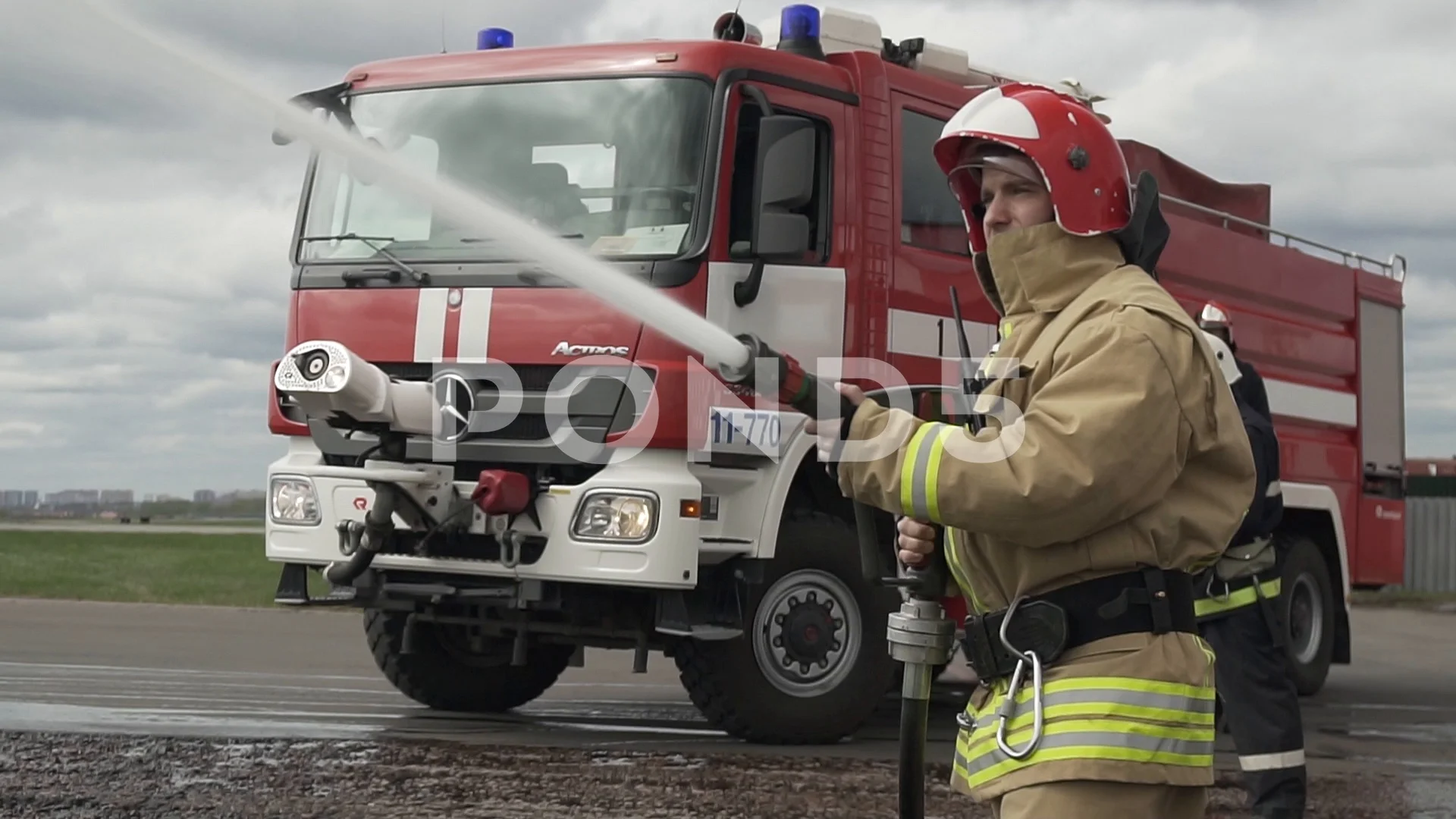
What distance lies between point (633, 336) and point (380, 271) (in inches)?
51.6

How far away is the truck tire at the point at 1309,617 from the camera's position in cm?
1177

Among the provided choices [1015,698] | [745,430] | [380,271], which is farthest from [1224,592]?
[380,271]

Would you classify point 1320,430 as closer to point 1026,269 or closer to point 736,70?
point 736,70

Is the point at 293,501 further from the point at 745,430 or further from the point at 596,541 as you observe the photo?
the point at 745,430

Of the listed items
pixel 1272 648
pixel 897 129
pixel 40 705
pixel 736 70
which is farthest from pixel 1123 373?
pixel 40 705

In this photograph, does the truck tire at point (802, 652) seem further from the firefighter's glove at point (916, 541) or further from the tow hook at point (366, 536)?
the firefighter's glove at point (916, 541)

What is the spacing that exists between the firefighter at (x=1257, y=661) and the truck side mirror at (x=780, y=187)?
193 centimetres

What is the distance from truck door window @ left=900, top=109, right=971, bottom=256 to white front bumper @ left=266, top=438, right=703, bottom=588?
1860 millimetres

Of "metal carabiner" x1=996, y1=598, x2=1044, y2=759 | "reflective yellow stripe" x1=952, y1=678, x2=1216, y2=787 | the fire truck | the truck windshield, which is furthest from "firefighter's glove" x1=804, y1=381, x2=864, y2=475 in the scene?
the truck windshield

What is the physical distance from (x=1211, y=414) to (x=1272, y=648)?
12.6ft

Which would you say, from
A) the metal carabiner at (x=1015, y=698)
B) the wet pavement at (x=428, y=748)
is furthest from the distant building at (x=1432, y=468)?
the metal carabiner at (x=1015, y=698)

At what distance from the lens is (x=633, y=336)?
7887mm

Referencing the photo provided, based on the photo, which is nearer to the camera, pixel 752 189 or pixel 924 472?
pixel 924 472

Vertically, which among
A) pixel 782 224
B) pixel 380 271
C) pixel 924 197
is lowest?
pixel 380 271
